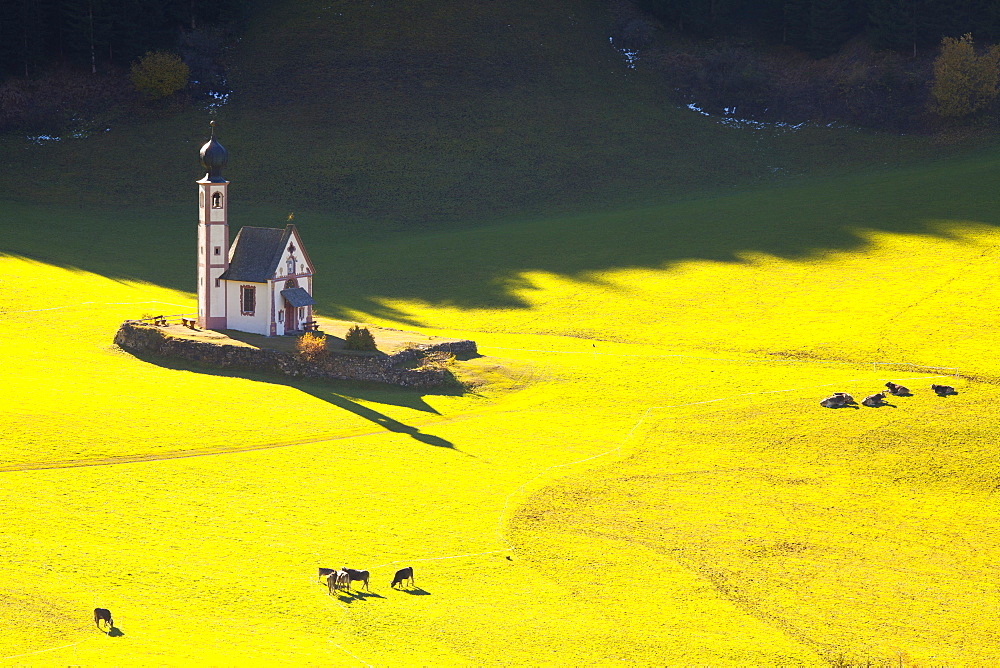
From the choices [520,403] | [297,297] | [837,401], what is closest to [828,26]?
[837,401]

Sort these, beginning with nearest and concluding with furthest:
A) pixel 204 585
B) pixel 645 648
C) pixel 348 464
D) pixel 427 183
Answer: pixel 645 648
pixel 204 585
pixel 348 464
pixel 427 183

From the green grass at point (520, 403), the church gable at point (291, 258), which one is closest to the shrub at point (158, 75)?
the green grass at point (520, 403)

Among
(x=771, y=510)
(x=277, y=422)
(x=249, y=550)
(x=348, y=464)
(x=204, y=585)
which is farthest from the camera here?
(x=277, y=422)

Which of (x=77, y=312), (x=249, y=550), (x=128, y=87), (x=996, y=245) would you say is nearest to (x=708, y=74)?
(x=996, y=245)

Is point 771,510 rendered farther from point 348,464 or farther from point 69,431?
point 69,431

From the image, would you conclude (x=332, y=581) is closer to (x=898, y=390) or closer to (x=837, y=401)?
(x=837, y=401)

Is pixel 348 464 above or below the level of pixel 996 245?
below
